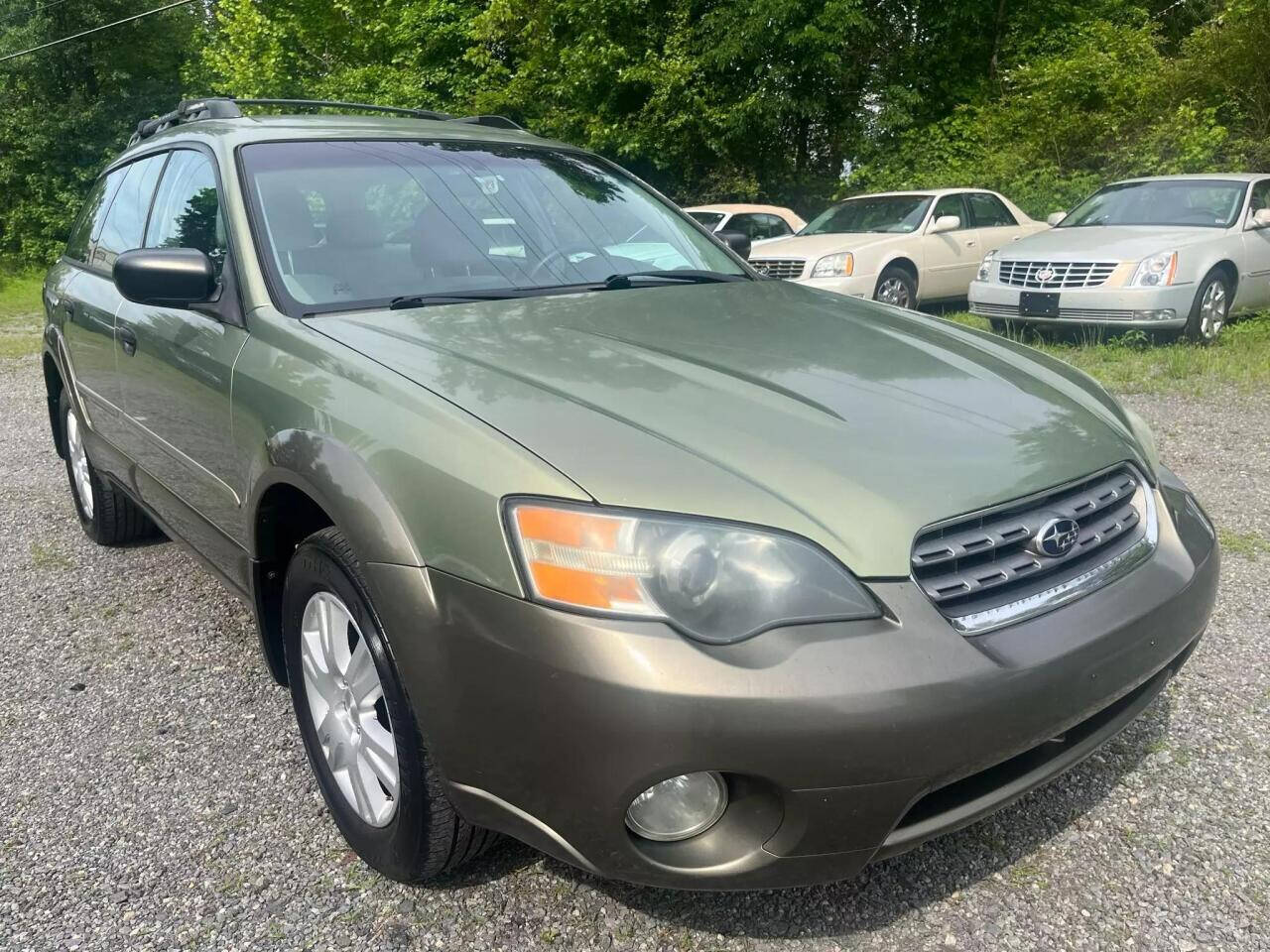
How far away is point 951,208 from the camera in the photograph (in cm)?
1130

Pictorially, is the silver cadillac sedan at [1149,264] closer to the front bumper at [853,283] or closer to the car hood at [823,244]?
the front bumper at [853,283]

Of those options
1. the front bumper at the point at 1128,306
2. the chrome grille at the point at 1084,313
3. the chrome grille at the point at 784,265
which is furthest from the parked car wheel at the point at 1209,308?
the chrome grille at the point at 784,265

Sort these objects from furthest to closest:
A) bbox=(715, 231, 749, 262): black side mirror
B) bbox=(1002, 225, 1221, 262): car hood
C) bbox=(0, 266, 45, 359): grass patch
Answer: bbox=(0, 266, 45, 359): grass patch
bbox=(1002, 225, 1221, 262): car hood
bbox=(715, 231, 749, 262): black side mirror

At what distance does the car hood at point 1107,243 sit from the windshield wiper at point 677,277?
19.2ft

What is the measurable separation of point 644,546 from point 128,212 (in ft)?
10.0

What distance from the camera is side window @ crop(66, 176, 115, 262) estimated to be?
4176 millimetres

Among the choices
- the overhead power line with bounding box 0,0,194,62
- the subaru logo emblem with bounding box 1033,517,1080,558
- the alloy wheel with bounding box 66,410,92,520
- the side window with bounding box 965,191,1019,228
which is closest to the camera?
the subaru logo emblem with bounding box 1033,517,1080,558

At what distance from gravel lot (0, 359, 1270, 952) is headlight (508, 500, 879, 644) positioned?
770mm

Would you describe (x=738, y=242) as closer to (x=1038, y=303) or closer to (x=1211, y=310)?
(x=1038, y=303)

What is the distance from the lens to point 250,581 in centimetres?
253

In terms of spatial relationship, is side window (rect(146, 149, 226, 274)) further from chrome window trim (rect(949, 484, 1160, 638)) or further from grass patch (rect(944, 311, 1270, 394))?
grass patch (rect(944, 311, 1270, 394))

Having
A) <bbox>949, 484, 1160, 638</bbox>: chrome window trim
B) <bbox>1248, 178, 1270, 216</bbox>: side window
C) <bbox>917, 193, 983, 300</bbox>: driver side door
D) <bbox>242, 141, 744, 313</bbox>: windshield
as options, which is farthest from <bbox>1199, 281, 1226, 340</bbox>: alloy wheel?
<bbox>949, 484, 1160, 638</bbox>: chrome window trim

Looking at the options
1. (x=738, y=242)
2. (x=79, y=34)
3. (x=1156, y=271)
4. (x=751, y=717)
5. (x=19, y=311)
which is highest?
(x=79, y=34)

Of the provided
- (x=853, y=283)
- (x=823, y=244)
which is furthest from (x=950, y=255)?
(x=853, y=283)
